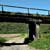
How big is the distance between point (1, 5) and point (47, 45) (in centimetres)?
854

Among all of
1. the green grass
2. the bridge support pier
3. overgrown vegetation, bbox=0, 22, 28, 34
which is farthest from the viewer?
overgrown vegetation, bbox=0, 22, 28, 34

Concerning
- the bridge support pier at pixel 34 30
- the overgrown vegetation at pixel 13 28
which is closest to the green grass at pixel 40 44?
the bridge support pier at pixel 34 30

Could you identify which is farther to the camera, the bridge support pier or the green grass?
the bridge support pier

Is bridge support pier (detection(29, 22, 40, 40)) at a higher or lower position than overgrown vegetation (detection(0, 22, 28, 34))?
higher

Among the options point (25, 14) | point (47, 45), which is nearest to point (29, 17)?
point (25, 14)

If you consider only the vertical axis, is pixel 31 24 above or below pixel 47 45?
above

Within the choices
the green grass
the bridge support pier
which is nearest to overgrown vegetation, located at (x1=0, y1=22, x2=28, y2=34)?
the bridge support pier

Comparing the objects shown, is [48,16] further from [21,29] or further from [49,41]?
[21,29]

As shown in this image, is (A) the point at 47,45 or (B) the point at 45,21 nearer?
(A) the point at 47,45

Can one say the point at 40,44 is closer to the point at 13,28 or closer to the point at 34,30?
the point at 34,30

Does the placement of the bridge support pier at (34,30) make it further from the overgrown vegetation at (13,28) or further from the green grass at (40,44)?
the overgrown vegetation at (13,28)

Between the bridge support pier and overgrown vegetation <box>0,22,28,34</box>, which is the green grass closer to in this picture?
the bridge support pier

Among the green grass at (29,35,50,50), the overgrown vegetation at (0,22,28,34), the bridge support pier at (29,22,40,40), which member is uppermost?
the bridge support pier at (29,22,40,40)

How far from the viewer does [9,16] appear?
27.8 m
